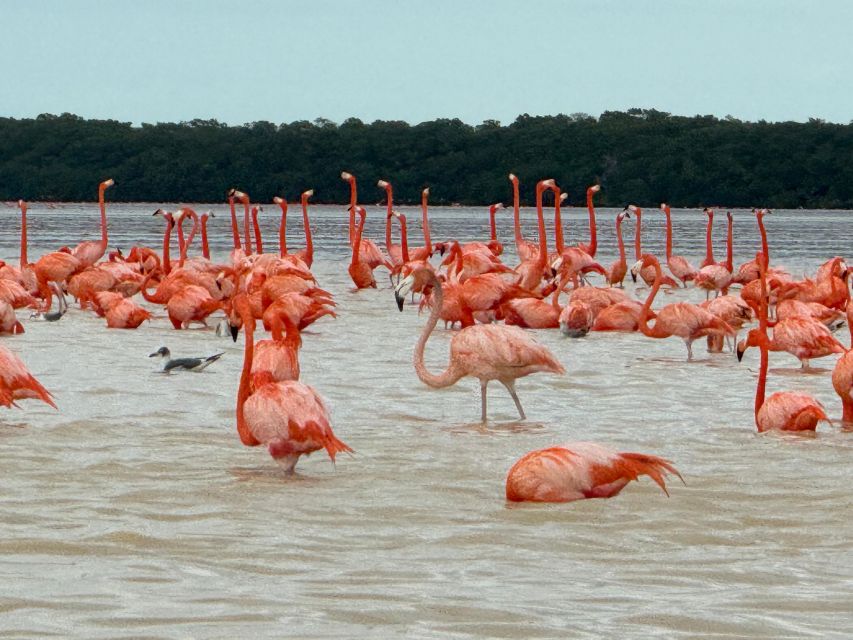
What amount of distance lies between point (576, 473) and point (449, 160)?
9077cm

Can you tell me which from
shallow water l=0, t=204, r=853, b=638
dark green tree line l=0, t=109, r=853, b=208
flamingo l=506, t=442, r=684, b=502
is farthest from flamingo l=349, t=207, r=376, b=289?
dark green tree line l=0, t=109, r=853, b=208

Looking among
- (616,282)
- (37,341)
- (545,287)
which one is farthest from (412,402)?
(616,282)

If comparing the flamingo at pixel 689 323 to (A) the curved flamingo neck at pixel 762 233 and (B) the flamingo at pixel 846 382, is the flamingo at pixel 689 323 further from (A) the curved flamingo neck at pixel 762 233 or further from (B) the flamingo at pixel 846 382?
(B) the flamingo at pixel 846 382

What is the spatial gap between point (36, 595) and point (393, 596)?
3.31 ft

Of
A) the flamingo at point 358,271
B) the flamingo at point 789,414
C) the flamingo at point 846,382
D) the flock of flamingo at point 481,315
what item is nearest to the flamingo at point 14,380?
the flock of flamingo at point 481,315

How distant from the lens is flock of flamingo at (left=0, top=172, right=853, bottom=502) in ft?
21.1

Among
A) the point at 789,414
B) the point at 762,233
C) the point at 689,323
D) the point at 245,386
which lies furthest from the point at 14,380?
the point at 762,233

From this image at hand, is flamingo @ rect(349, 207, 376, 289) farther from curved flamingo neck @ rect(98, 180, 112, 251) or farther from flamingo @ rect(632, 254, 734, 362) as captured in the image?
flamingo @ rect(632, 254, 734, 362)

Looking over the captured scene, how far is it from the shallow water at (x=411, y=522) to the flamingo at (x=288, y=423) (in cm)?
15

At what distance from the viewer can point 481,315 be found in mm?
13406

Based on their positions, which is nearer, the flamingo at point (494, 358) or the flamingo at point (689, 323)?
the flamingo at point (494, 358)

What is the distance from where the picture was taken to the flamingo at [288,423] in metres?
6.40

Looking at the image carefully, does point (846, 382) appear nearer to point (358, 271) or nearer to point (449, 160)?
point (358, 271)

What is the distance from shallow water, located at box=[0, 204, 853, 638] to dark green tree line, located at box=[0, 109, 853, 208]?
80.0 m
